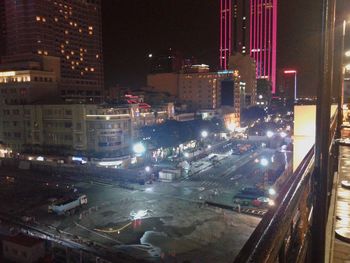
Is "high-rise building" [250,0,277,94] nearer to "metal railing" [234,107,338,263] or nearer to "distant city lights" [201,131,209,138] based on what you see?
"distant city lights" [201,131,209,138]

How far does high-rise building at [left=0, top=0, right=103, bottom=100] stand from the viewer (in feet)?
176

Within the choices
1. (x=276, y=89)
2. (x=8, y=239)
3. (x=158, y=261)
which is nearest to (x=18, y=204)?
(x=8, y=239)

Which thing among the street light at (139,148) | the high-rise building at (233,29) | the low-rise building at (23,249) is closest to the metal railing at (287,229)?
the low-rise building at (23,249)

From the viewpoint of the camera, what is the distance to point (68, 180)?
1043 inches

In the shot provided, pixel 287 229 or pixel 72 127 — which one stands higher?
pixel 287 229

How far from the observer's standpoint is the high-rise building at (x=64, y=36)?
53750 mm

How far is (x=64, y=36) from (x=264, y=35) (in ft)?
169

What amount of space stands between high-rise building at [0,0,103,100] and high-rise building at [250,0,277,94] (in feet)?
138

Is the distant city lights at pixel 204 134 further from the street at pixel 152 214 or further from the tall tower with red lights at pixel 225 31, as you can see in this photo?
the tall tower with red lights at pixel 225 31

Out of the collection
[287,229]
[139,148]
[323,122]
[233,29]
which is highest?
[233,29]

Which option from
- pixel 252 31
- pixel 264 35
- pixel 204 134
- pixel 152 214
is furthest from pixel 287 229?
pixel 252 31

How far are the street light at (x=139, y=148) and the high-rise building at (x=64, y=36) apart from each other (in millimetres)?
18901

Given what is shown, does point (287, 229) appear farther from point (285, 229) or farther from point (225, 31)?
point (225, 31)

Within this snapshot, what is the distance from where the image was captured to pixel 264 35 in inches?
3376
